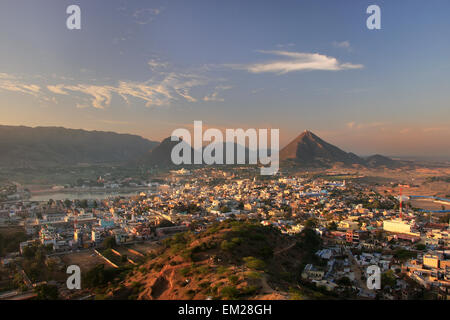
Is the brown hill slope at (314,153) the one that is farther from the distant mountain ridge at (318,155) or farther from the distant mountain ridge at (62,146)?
the distant mountain ridge at (62,146)

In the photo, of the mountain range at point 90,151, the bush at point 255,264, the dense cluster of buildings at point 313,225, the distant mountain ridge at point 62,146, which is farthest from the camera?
the mountain range at point 90,151

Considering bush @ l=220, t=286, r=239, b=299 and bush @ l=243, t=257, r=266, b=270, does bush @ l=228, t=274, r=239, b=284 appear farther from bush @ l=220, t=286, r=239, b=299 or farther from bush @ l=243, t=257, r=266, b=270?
bush @ l=243, t=257, r=266, b=270

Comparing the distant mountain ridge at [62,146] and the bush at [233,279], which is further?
the distant mountain ridge at [62,146]

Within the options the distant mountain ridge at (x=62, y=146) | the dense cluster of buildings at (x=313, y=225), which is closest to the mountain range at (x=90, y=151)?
the distant mountain ridge at (x=62, y=146)

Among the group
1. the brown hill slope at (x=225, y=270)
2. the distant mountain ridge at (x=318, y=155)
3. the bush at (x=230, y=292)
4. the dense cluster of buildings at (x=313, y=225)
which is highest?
the distant mountain ridge at (x=318, y=155)

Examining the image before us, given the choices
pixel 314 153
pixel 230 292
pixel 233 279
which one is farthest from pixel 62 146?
pixel 230 292

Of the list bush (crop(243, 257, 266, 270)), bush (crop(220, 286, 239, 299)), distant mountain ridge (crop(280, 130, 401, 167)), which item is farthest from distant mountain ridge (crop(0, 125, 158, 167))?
bush (crop(220, 286, 239, 299))
